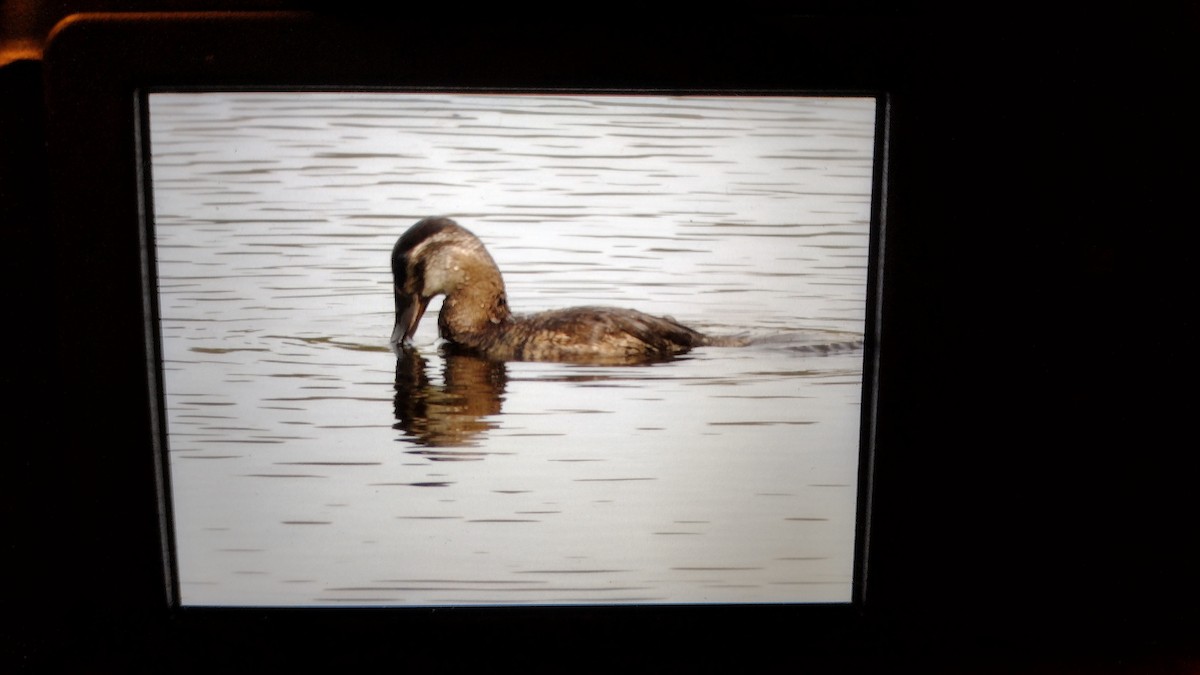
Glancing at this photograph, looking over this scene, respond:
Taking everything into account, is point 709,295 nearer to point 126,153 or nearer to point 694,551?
point 694,551

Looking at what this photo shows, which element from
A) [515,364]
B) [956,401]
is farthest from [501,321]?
[956,401]

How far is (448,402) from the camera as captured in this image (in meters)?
0.71

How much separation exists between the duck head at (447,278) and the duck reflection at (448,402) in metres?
0.03

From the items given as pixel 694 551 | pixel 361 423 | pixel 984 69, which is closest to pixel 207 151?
pixel 361 423

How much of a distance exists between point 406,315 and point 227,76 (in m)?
0.25

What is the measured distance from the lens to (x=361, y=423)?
716mm

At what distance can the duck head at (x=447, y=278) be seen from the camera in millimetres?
693

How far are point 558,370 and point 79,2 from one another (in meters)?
0.52

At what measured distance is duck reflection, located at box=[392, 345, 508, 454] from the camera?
712 millimetres

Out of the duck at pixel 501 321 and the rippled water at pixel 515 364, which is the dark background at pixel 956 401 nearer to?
the rippled water at pixel 515 364

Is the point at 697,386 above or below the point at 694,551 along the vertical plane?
above

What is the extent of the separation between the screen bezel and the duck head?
13 centimetres

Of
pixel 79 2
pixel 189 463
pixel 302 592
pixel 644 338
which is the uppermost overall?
pixel 79 2

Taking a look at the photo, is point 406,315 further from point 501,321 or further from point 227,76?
point 227,76
